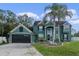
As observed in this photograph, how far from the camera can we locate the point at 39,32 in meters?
20.1

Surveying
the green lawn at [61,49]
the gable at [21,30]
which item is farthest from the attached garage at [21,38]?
the green lawn at [61,49]

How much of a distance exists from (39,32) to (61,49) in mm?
1208

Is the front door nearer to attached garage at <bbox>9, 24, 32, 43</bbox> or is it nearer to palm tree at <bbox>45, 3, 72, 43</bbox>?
palm tree at <bbox>45, 3, 72, 43</bbox>

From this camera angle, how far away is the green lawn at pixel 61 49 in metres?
19.6

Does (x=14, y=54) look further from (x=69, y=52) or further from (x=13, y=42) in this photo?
(x=69, y=52)

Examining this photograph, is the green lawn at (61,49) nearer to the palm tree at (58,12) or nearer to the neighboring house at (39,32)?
the neighboring house at (39,32)

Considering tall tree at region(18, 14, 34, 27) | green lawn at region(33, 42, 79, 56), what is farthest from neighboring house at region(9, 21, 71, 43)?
green lawn at region(33, 42, 79, 56)

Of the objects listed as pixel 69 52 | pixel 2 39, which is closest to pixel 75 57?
pixel 69 52

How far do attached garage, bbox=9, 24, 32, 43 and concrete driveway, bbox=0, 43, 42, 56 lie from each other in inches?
9.4

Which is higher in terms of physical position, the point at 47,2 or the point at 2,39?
the point at 47,2

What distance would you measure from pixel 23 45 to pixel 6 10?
1755 millimetres

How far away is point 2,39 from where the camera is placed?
2006cm

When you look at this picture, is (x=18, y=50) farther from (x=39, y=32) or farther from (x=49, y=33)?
(x=49, y=33)

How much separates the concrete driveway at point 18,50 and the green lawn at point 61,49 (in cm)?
26
